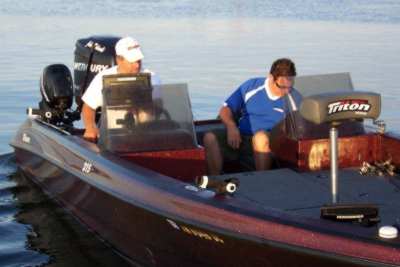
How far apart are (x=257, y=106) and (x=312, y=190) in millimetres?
1288

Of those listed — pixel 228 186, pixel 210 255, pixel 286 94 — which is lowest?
pixel 210 255

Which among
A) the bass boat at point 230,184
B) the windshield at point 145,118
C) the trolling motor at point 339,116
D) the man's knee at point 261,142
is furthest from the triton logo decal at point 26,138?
the trolling motor at point 339,116

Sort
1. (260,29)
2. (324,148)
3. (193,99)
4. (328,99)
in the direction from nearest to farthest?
(328,99), (324,148), (193,99), (260,29)

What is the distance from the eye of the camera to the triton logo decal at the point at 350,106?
4.73 m

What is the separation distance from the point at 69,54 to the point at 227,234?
41.3ft

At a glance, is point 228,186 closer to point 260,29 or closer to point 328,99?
point 328,99

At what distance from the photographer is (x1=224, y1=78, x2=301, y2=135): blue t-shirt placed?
662cm

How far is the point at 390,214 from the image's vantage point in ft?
16.5

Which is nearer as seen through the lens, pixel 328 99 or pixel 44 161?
pixel 328 99

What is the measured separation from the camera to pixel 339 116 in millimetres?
4754

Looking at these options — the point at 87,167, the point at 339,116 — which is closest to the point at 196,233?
the point at 339,116

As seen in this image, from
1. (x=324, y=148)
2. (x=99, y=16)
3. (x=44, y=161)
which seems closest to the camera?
(x=324, y=148)

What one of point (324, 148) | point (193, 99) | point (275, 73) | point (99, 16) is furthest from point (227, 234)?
point (99, 16)

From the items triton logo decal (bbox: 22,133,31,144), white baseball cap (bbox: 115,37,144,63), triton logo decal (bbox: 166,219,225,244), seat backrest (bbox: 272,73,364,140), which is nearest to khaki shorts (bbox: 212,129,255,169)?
seat backrest (bbox: 272,73,364,140)
